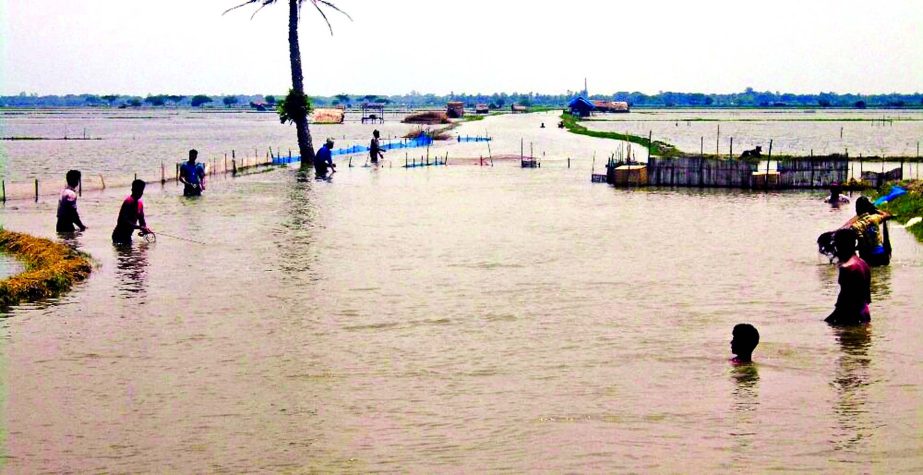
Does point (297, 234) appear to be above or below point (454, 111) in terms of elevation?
below

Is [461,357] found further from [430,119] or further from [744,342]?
[430,119]

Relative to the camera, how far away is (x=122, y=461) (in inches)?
315

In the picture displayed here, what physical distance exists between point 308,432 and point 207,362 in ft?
9.21

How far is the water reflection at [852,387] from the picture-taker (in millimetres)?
8422

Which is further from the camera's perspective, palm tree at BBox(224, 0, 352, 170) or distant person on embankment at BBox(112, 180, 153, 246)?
palm tree at BBox(224, 0, 352, 170)

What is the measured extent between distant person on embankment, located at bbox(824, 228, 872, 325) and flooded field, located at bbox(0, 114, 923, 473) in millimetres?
287

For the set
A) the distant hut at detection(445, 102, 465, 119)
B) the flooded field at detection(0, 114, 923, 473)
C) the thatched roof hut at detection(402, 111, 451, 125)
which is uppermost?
the distant hut at detection(445, 102, 465, 119)

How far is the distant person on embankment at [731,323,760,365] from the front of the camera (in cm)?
1064

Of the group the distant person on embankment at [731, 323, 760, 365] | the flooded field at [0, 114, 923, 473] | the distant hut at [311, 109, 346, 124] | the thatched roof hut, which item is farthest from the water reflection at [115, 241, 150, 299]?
the distant hut at [311, 109, 346, 124]

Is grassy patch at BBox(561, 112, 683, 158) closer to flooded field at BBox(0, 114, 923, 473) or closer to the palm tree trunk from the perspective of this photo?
the palm tree trunk

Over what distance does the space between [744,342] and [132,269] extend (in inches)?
412

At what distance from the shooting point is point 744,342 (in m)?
10.7

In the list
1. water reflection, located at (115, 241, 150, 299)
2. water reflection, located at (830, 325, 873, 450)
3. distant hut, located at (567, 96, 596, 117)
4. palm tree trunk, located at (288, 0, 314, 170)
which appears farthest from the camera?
distant hut, located at (567, 96, 596, 117)

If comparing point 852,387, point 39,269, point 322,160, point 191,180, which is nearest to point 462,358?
point 852,387
